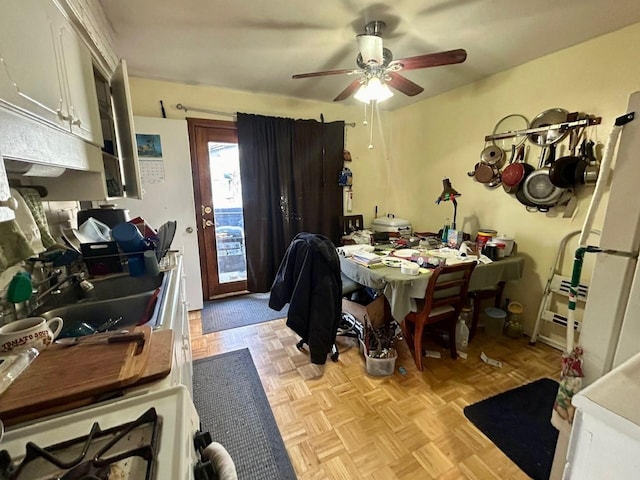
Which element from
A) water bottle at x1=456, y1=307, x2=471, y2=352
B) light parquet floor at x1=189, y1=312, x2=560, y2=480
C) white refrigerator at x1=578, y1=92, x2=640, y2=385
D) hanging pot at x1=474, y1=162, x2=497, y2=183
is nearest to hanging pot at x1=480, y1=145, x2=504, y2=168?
hanging pot at x1=474, y1=162, x2=497, y2=183

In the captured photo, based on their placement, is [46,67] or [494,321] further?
[494,321]

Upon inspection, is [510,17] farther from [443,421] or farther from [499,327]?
[443,421]

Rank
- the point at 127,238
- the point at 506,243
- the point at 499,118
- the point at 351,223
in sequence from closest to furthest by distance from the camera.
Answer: the point at 127,238, the point at 506,243, the point at 499,118, the point at 351,223

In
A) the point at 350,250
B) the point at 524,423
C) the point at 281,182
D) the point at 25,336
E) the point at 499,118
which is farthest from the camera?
the point at 281,182

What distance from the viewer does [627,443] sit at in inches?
23.8

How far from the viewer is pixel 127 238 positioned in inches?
56.8

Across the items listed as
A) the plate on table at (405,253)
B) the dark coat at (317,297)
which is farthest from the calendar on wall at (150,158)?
the plate on table at (405,253)

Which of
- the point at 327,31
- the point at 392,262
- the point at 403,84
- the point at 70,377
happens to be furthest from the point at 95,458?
the point at 403,84

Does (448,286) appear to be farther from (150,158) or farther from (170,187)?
(150,158)

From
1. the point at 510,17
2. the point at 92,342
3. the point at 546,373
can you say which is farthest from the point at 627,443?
the point at 510,17

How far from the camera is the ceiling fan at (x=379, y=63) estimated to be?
5.51ft

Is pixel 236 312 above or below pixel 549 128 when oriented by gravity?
below

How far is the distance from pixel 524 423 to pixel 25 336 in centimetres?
230

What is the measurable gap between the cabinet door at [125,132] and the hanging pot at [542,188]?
9.94 feet
